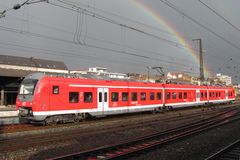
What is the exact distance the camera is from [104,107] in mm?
21391

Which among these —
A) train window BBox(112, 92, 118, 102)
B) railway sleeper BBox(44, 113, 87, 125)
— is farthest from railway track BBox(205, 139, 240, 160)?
train window BBox(112, 92, 118, 102)

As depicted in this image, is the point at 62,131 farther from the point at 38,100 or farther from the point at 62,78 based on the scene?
the point at 62,78

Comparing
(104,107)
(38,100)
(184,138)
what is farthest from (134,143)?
(104,107)

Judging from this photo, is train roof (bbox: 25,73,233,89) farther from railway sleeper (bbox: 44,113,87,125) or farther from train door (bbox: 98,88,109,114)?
→ railway sleeper (bbox: 44,113,87,125)

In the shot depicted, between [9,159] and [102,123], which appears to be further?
[102,123]

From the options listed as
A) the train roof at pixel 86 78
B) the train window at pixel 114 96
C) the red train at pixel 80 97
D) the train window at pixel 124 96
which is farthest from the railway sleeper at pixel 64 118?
the train window at pixel 124 96

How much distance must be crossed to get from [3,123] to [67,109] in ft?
14.9

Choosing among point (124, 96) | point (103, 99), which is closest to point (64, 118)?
point (103, 99)

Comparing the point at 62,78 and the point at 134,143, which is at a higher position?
the point at 62,78

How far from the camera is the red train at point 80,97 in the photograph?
1698cm

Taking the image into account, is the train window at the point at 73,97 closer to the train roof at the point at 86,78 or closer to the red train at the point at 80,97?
the red train at the point at 80,97

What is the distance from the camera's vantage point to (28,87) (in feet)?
57.8

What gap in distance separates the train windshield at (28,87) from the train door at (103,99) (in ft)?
17.4

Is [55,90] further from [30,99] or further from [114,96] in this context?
[114,96]
